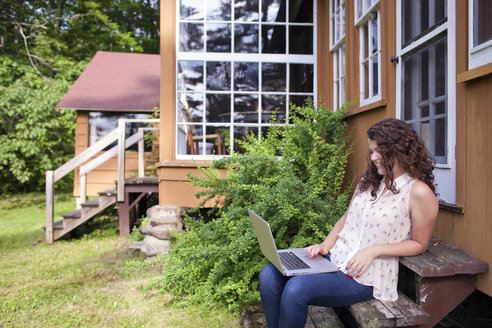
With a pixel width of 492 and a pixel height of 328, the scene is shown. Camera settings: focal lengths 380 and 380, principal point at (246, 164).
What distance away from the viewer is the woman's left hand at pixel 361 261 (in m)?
1.91

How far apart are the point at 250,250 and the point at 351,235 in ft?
4.04

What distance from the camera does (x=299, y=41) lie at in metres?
5.54

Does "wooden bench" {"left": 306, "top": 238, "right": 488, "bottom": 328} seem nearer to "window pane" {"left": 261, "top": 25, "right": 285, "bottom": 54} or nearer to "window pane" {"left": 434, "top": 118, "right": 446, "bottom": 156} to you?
"window pane" {"left": 434, "top": 118, "right": 446, "bottom": 156}

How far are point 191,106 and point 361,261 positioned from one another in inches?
157

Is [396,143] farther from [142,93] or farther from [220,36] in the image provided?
[142,93]

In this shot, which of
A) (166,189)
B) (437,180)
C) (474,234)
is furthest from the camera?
(166,189)

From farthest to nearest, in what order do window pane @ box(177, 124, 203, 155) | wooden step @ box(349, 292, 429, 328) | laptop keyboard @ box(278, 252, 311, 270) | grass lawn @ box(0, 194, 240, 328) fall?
window pane @ box(177, 124, 203, 155) < grass lawn @ box(0, 194, 240, 328) < laptop keyboard @ box(278, 252, 311, 270) < wooden step @ box(349, 292, 429, 328)

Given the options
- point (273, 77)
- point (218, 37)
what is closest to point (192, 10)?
point (218, 37)

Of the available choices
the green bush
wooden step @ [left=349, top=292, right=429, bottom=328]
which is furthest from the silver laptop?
the green bush

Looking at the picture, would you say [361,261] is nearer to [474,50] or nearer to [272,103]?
[474,50]

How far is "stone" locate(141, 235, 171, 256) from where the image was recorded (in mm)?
5184

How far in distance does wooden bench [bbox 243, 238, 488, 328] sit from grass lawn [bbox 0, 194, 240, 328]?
4.78 ft

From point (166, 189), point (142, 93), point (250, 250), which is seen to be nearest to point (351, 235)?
point (250, 250)

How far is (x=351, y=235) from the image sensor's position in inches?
85.0
